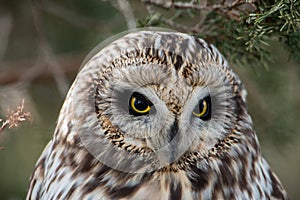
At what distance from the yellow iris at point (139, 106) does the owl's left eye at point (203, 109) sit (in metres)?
0.20

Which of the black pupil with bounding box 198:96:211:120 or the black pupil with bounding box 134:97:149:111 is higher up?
the black pupil with bounding box 134:97:149:111

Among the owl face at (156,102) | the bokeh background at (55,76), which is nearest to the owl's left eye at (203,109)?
the owl face at (156,102)

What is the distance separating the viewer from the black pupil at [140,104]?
10.9 feet

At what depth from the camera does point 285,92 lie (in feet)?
17.7

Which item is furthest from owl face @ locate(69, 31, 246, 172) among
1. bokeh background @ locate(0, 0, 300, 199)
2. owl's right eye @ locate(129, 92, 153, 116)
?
bokeh background @ locate(0, 0, 300, 199)

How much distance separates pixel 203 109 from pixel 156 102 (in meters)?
0.22

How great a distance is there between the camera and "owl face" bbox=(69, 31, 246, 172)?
3.30 m

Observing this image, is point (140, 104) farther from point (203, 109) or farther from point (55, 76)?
point (55, 76)

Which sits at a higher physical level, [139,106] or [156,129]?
[139,106]

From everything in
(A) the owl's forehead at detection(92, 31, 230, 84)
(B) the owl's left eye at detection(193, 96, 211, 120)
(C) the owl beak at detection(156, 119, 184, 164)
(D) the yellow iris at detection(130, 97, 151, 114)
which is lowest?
(C) the owl beak at detection(156, 119, 184, 164)

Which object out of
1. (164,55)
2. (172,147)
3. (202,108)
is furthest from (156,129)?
(164,55)

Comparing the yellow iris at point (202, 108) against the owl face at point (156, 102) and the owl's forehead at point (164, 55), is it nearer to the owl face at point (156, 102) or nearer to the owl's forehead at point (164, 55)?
the owl face at point (156, 102)

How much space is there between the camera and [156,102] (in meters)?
3.29

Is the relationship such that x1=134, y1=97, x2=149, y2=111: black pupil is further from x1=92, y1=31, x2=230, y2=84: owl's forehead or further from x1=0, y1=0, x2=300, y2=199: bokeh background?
x1=0, y1=0, x2=300, y2=199: bokeh background
